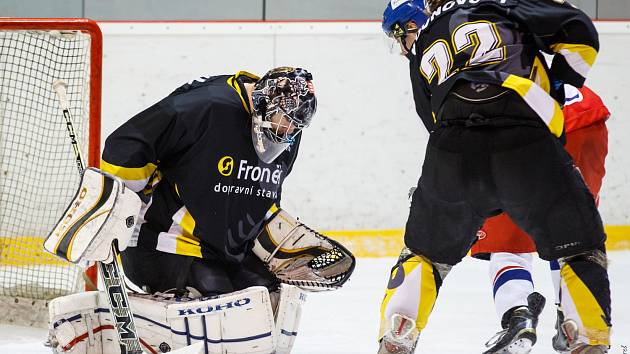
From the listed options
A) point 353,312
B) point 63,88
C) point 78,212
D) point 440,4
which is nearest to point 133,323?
point 78,212

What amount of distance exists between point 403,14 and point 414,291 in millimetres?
774

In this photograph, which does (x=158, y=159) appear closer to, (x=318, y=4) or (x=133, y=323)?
(x=133, y=323)

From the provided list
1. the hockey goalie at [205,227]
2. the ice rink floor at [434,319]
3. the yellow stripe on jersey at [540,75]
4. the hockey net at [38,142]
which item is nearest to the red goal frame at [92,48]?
the hockey net at [38,142]

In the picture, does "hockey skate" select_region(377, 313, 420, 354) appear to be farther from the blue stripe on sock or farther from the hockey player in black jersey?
the blue stripe on sock

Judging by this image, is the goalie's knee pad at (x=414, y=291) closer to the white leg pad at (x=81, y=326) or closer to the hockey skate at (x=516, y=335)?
the hockey skate at (x=516, y=335)

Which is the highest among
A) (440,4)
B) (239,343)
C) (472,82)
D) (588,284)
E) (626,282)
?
(440,4)

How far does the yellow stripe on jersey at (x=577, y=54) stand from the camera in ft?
6.97

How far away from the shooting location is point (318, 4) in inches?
205

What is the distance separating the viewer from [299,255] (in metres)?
2.78

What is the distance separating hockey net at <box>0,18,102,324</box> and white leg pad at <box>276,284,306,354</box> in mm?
1052

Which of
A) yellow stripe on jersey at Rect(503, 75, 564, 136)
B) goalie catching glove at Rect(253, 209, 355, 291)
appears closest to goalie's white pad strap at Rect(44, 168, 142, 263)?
goalie catching glove at Rect(253, 209, 355, 291)

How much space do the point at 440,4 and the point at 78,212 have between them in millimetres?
959

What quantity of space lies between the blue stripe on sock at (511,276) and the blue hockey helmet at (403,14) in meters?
0.71

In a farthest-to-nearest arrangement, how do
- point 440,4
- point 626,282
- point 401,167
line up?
point 401,167, point 626,282, point 440,4
